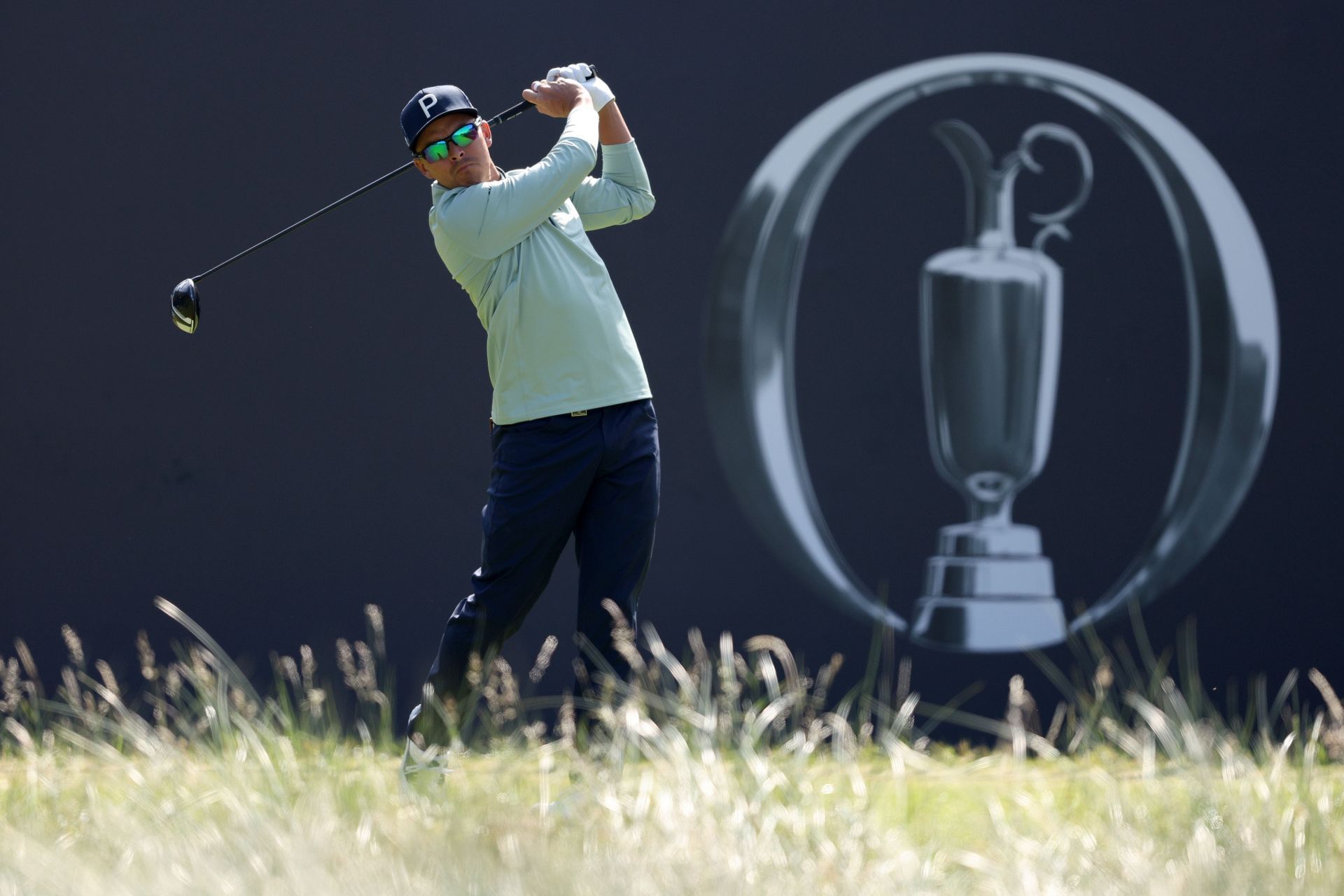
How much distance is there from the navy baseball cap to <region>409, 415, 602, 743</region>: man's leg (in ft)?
2.19

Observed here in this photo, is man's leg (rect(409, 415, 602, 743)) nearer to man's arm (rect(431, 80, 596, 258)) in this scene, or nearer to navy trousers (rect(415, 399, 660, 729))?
navy trousers (rect(415, 399, 660, 729))

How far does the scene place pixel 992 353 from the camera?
404 centimetres

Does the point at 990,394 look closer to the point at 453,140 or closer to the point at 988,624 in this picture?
the point at 988,624

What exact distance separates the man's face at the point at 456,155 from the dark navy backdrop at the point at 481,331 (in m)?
1.02

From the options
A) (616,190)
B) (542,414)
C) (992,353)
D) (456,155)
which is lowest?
(992,353)

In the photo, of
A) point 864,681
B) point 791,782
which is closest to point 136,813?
point 791,782

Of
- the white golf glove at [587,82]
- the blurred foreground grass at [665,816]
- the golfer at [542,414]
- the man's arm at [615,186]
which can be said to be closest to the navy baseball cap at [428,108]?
the golfer at [542,414]

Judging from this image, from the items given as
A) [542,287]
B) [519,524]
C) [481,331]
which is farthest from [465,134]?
[481,331]

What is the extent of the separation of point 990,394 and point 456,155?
1755mm

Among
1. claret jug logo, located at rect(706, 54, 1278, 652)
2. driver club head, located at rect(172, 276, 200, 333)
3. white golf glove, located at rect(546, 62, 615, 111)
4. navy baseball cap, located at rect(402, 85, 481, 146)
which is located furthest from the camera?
claret jug logo, located at rect(706, 54, 1278, 652)

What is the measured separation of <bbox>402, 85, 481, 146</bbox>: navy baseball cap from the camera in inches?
118

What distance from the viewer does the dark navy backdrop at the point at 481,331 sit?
3.96 meters

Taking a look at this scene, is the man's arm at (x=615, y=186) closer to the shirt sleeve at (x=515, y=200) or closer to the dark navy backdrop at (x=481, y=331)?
the shirt sleeve at (x=515, y=200)

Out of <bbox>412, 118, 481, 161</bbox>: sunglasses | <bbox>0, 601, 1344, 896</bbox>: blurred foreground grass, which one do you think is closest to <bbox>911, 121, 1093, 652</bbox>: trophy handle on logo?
<bbox>0, 601, 1344, 896</bbox>: blurred foreground grass
